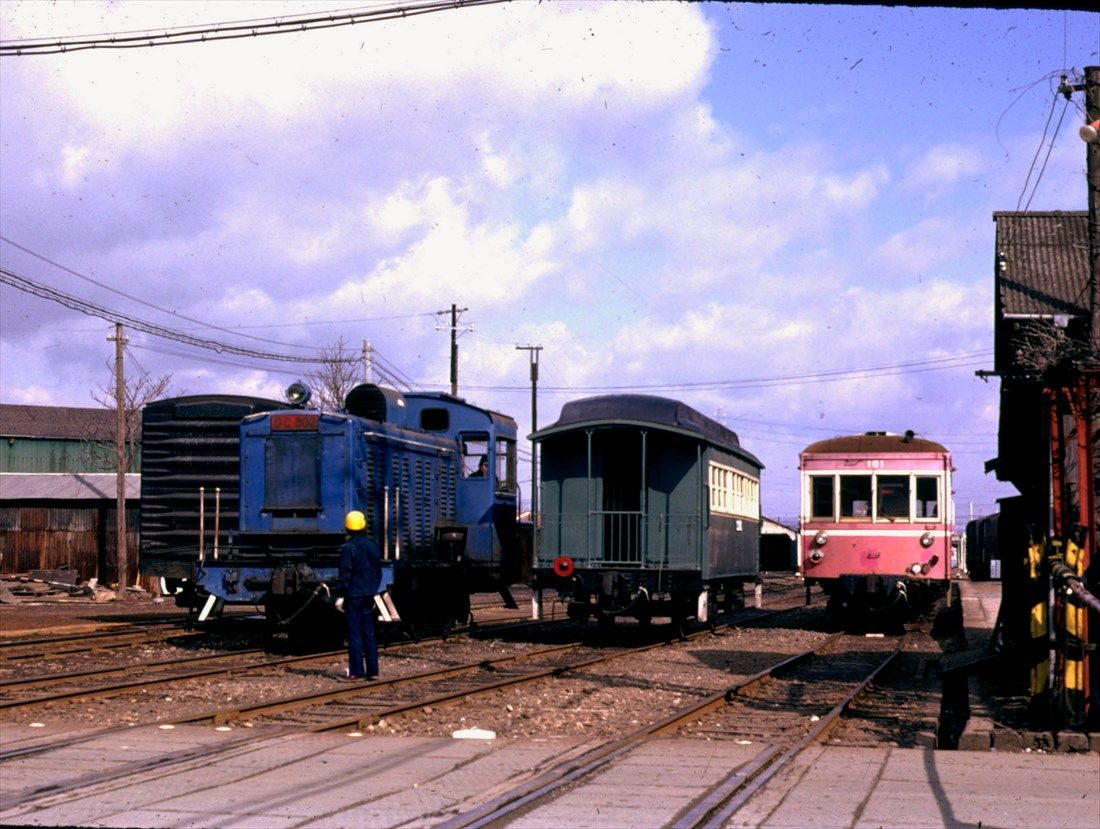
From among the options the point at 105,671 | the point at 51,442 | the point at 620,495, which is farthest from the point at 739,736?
the point at 51,442

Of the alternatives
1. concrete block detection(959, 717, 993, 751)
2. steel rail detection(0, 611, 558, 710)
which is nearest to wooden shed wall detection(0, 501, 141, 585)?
steel rail detection(0, 611, 558, 710)

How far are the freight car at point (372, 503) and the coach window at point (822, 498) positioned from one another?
5796 mm

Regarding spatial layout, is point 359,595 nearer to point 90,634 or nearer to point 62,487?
point 90,634

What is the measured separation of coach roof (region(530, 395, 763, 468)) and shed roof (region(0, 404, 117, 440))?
63628 mm

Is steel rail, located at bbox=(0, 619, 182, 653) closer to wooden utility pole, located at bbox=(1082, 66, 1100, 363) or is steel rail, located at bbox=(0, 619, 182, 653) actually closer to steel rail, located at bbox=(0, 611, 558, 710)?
steel rail, located at bbox=(0, 611, 558, 710)

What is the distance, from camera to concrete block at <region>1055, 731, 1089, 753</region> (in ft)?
32.2

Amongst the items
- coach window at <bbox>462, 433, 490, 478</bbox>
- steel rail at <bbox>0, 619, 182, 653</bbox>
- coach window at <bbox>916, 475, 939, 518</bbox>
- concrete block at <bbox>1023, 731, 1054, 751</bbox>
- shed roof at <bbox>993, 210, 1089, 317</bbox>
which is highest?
shed roof at <bbox>993, 210, 1089, 317</bbox>

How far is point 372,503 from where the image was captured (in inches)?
754

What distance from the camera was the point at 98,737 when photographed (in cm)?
1045

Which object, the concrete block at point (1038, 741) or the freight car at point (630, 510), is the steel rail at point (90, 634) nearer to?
the freight car at point (630, 510)

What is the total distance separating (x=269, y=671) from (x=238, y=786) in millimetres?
7698

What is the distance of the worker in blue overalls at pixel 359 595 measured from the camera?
14656 millimetres

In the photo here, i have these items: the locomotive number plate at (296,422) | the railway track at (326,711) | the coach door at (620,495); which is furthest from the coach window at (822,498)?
the locomotive number plate at (296,422)

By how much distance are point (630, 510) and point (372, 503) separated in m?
4.30
